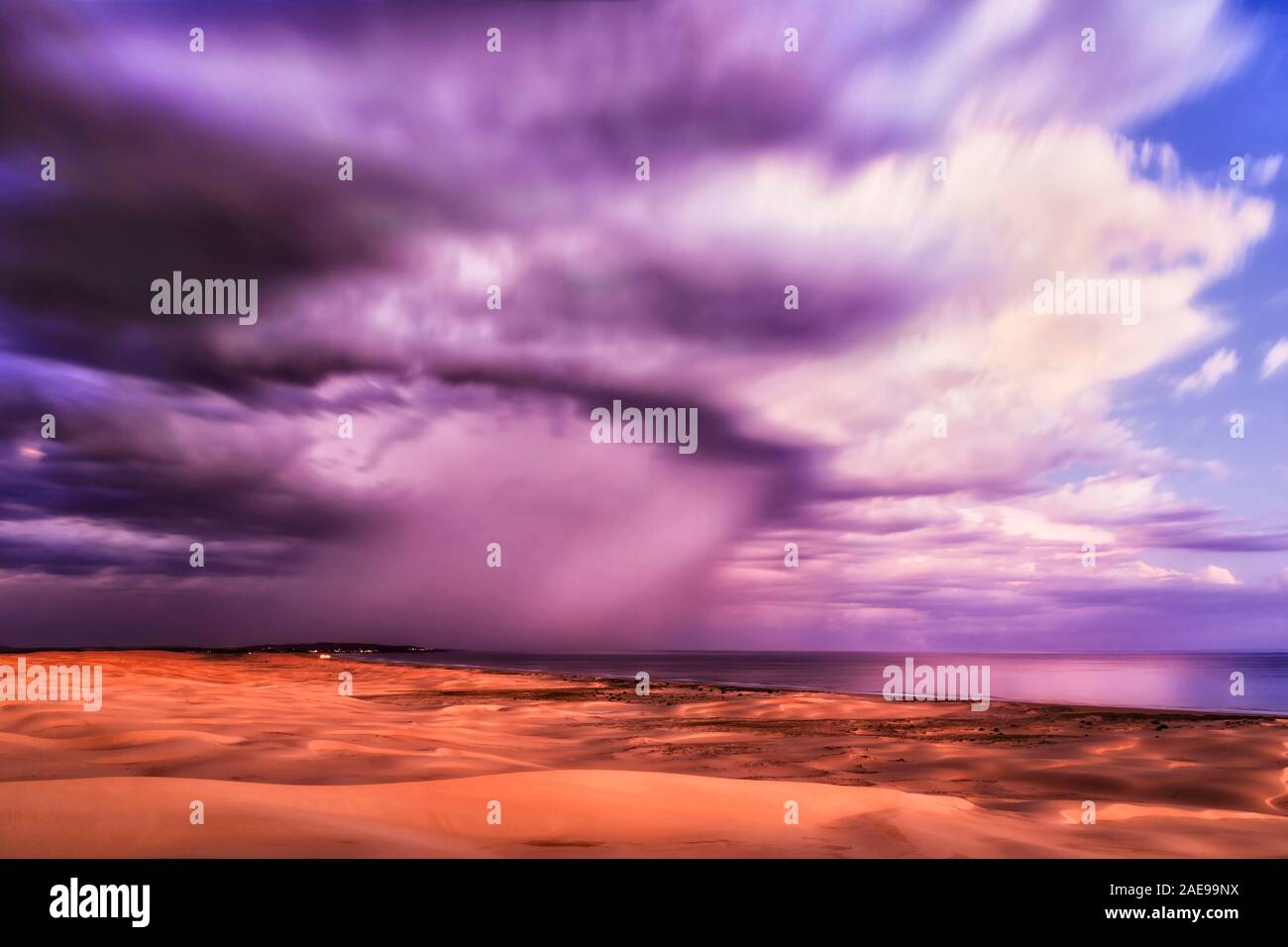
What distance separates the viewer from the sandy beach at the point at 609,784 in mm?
4861

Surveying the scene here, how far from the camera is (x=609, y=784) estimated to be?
21.9 feet

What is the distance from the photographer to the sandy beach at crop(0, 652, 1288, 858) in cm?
486

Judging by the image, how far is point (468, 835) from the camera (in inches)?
199

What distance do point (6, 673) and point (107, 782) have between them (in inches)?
1056

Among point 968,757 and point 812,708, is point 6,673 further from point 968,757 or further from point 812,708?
point 968,757

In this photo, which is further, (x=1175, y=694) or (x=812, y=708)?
(x=1175, y=694)

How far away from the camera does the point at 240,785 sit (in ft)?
19.2

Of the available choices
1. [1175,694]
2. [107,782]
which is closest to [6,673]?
[107,782]

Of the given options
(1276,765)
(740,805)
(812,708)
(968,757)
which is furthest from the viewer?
(812,708)

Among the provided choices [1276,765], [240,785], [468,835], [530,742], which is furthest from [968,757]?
[240,785]
